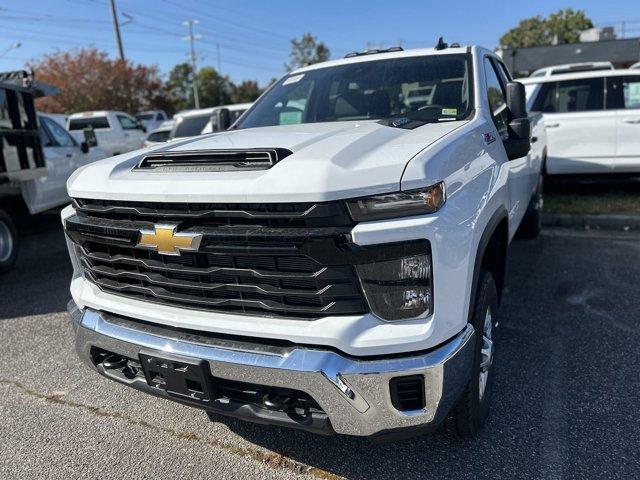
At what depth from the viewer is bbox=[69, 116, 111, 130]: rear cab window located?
14.6m

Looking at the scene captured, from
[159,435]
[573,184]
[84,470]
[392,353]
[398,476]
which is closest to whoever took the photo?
[392,353]

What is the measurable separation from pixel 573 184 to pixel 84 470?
8.16m

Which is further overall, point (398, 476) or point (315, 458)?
point (315, 458)

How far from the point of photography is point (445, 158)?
2102mm

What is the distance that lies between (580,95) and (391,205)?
7073 mm

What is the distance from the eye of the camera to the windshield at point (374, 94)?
322 centimetres

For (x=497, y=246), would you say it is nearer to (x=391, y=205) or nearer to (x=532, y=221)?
(x=391, y=205)

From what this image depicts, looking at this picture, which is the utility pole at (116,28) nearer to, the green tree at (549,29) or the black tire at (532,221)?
the black tire at (532,221)

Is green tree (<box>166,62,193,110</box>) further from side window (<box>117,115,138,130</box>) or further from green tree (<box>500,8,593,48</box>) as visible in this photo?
side window (<box>117,115,138,130</box>)

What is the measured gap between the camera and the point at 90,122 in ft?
48.9

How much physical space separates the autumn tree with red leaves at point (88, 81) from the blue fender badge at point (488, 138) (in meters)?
30.1

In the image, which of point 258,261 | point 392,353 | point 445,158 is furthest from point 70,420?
point 445,158

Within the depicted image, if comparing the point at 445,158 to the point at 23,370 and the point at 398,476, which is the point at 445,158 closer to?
the point at 398,476

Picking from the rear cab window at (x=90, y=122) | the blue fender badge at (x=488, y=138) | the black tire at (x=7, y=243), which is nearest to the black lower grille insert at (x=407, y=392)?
the blue fender badge at (x=488, y=138)
